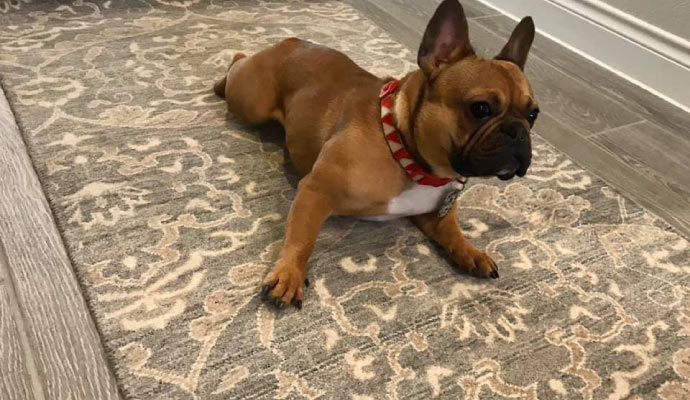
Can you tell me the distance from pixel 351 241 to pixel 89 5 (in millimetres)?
1832

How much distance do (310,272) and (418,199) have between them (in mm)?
302

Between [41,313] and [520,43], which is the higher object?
[520,43]

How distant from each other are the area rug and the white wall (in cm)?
85

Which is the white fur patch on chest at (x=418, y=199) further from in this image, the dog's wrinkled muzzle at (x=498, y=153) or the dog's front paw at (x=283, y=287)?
the dog's front paw at (x=283, y=287)

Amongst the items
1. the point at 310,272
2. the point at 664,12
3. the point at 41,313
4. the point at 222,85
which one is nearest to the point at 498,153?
the point at 310,272

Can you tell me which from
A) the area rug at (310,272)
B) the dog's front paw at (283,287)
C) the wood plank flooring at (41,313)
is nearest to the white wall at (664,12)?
the area rug at (310,272)

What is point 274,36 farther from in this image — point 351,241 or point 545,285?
point 545,285

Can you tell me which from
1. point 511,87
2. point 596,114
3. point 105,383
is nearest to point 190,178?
point 105,383

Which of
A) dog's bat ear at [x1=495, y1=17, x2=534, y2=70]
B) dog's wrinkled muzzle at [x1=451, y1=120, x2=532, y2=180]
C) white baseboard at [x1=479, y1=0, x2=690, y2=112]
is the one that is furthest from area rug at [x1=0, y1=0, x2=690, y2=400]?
white baseboard at [x1=479, y1=0, x2=690, y2=112]

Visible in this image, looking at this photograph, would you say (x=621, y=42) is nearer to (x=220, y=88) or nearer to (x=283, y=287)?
(x=220, y=88)

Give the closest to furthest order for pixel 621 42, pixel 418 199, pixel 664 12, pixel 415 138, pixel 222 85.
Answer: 1. pixel 415 138
2. pixel 418 199
3. pixel 222 85
4. pixel 664 12
5. pixel 621 42

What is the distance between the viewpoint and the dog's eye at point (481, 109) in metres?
1.32

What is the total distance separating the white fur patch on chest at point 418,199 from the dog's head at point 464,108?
0.08 meters

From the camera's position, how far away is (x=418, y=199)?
1.53 m
